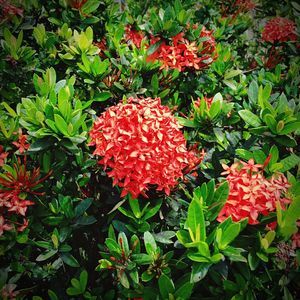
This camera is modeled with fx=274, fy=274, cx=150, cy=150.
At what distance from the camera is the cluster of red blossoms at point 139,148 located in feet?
4.12

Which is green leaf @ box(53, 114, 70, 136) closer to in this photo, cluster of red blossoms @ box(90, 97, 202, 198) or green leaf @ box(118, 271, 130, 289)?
cluster of red blossoms @ box(90, 97, 202, 198)

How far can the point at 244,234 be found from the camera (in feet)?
4.16

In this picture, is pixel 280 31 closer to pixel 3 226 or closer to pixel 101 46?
pixel 101 46

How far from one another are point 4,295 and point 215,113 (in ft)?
4.78

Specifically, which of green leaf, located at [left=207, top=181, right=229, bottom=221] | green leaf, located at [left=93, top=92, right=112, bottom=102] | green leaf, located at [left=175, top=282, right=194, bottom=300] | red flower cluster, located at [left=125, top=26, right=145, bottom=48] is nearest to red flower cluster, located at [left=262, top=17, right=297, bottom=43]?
red flower cluster, located at [left=125, top=26, right=145, bottom=48]

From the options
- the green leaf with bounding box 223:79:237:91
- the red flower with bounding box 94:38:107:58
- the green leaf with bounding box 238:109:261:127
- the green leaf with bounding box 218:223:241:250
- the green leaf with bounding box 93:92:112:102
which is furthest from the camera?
the red flower with bounding box 94:38:107:58

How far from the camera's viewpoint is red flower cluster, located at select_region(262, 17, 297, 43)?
2.96m

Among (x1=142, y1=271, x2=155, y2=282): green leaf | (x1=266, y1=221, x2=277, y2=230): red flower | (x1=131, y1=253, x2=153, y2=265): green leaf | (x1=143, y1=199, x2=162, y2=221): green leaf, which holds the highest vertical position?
(x1=266, y1=221, x2=277, y2=230): red flower

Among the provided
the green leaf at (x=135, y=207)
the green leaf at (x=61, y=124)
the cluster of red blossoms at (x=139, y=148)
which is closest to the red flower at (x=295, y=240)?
the cluster of red blossoms at (x=139, y=148)

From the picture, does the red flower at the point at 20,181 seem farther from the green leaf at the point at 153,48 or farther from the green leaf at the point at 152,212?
the green leaf at the point at 153,48

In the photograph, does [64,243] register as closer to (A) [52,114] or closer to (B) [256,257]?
(A) [52,114]

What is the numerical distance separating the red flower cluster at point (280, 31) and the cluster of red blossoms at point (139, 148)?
92.2 inches

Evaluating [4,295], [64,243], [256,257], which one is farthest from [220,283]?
[4,295]

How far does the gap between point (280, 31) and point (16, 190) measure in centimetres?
303
